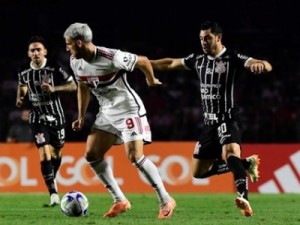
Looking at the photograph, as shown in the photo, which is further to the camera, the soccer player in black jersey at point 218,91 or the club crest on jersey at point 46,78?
the club crest on jersey at point 46,78

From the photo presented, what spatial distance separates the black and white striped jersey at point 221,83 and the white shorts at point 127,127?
36.0 inches

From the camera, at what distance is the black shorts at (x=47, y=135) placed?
11.9 meters

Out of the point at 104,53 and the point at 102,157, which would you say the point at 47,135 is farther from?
the point at 104,53

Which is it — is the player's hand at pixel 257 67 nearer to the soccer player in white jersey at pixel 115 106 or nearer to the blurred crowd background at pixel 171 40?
the soccer player in white jersey at pixel 115 106

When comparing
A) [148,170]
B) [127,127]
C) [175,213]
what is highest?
[127,127]

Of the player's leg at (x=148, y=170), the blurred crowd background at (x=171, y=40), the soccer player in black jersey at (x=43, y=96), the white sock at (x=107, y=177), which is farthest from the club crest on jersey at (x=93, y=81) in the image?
the blurred crowd background at (x=171, y=40)

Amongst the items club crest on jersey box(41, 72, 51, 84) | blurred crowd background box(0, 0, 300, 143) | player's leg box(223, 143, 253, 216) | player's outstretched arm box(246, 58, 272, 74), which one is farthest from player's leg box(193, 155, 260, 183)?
blurred crowd background box(0, 0, 300, 143)

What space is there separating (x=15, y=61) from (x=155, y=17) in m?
4.04

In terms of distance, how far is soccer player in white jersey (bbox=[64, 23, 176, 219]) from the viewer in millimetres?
8867

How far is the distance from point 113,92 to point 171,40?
14.0 m

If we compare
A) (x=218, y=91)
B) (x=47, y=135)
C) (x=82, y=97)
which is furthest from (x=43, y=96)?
(x=218, y=91)

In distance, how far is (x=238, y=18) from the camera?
23547 mm

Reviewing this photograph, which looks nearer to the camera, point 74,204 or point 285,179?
point 74,204

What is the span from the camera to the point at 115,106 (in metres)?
9.12
